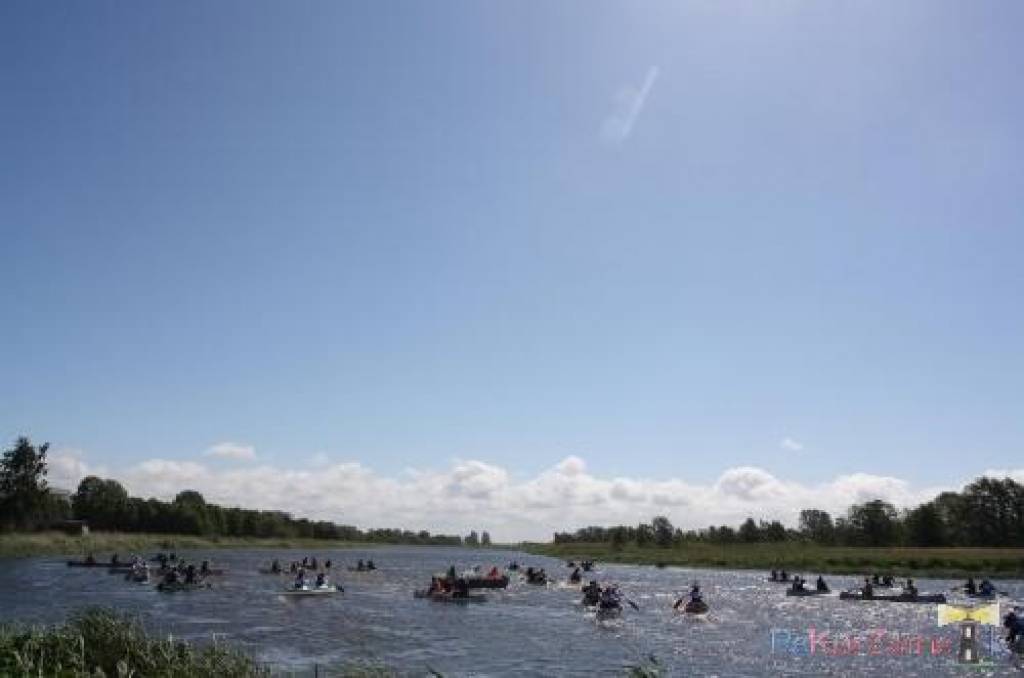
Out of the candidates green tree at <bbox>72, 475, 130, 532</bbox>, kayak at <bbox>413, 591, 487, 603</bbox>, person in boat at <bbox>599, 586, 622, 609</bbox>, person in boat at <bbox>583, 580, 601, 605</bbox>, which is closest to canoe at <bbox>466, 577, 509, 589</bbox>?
kayak at <bbox>413, 591, 487, 603</bbox>

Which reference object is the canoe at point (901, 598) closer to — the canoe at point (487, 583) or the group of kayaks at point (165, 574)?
the canoe at point (487, 583)

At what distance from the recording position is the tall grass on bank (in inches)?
826

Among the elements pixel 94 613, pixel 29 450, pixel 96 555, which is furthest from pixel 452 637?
pixel 29 450

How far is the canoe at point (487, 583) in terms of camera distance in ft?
235

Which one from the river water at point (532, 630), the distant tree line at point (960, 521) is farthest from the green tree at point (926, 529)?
the river water at point (532, 630)

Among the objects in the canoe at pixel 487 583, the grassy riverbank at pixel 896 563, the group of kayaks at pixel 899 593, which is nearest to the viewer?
the group of kayaks at pixel 899 593

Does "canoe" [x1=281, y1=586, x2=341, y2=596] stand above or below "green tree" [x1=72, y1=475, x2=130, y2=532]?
below

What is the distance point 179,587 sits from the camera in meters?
64.9

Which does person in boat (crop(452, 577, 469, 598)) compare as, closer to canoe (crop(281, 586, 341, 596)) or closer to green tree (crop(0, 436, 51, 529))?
canoe (crop(281, 586, 341, 596))

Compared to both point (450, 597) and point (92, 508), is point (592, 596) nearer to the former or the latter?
point (450, 597)

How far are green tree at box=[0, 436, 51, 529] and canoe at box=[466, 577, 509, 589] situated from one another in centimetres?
8758

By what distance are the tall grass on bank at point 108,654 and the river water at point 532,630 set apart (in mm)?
2668

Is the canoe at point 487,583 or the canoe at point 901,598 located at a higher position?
the canoe at point 901,598

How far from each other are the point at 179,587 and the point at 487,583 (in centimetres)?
Result: 2431
